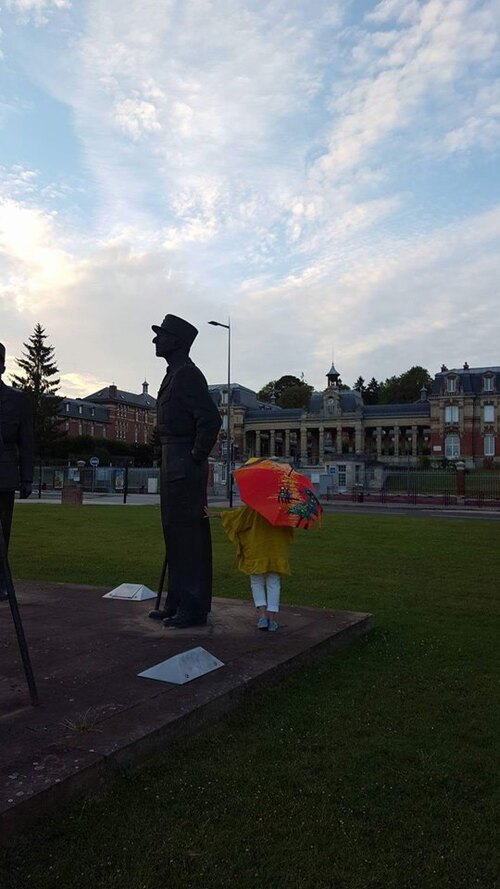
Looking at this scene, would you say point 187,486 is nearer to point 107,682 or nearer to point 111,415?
point 107,682

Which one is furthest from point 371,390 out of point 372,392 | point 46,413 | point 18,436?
point 18,436

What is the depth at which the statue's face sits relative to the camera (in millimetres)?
7266

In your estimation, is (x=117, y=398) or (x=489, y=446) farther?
(x=117, y=398)

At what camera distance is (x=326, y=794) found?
372 centimetres

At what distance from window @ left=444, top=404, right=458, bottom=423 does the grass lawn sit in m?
78.4

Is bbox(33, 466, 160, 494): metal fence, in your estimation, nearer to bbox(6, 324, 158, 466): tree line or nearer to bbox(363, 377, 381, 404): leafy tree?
bbox(6, 324, 158, 466): tree line

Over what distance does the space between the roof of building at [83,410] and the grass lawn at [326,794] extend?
8917 centimetres

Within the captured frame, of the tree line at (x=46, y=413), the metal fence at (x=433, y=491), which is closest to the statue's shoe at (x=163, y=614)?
the metal fence at (x=433, y=491)

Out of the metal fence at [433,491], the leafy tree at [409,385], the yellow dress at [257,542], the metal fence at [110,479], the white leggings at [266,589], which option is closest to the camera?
the yellow dress at [257,542]

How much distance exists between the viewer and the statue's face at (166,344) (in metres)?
7.27

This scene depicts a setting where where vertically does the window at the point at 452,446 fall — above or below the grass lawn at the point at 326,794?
above

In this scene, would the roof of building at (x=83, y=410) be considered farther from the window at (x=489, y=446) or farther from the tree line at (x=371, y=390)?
the window at (x=489, y=446)

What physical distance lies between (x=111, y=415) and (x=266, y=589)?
98645 mm

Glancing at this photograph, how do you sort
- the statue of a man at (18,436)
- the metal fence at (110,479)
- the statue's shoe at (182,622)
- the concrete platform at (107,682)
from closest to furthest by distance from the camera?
the concrete platform at (107,682) < the statue's shoe at (182,622) < the statue of a man at (18,436) < the metal fence at (110,479)
